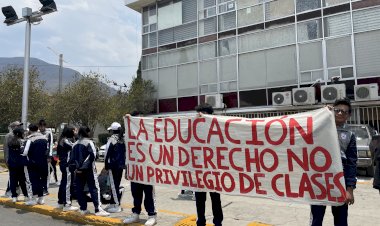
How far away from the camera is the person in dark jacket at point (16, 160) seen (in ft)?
27.2

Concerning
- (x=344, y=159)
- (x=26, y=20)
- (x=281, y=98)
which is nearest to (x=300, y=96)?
(x=281, y=98)

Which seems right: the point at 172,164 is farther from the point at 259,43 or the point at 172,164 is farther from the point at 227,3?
the point at 227,3

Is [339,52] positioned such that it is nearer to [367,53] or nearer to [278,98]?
[367,53]

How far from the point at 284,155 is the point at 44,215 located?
16.6 feet

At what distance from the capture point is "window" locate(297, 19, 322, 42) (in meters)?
17.7

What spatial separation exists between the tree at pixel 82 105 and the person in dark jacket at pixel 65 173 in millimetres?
16108

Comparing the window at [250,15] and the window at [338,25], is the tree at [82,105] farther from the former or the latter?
the window at [338,25]

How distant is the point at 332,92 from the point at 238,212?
424 inches

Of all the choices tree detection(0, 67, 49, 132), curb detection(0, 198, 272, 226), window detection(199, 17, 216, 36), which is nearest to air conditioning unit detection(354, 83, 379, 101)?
window detection(199, 17, 216, 36)

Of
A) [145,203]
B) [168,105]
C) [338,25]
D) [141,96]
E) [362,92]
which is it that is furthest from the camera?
[168,105]

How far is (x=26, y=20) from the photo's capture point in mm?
15422

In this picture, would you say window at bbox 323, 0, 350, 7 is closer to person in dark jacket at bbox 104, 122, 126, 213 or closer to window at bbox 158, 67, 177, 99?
window at bbox 158, 67, 177, 99

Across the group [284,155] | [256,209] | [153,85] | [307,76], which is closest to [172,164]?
[284,155]

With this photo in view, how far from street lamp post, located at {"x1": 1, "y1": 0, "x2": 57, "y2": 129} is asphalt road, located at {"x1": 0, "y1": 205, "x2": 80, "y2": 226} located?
7.66 meters
